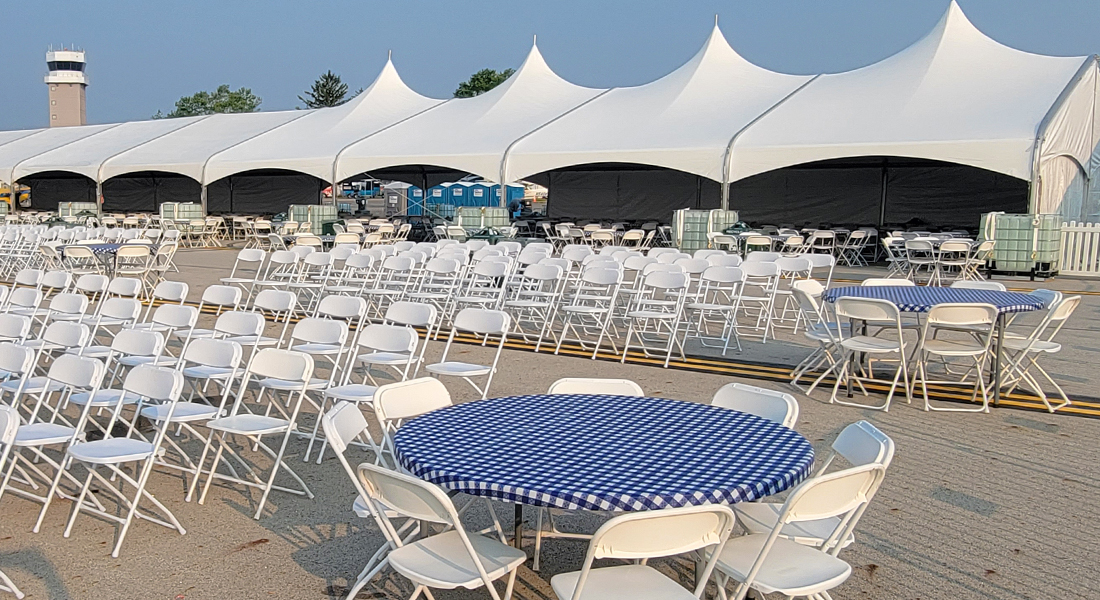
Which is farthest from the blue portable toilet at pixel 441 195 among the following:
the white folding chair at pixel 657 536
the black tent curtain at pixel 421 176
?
the white folding chair at pixel 657 536

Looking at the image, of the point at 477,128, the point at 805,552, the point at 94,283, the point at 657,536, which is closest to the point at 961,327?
the point at 805,552

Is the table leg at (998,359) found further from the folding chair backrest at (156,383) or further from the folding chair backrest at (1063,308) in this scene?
the folding chair backrest at (156,383)

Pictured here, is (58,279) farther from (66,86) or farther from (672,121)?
(66,86)

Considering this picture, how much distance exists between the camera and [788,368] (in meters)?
7.88

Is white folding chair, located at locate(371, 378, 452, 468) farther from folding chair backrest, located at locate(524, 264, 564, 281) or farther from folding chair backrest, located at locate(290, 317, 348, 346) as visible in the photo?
folding chair backrest, located at locate(524, 264, 564, 281)

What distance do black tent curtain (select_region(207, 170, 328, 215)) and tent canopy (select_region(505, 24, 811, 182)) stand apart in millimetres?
12791

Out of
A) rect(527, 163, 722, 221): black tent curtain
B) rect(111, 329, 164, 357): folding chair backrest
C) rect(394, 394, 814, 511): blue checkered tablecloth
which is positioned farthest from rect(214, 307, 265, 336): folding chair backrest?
rect(527, 163, 722, 221): black tent curtain

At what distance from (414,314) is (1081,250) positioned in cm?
1443

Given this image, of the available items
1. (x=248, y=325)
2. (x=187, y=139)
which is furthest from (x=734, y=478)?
(x=187, y=139)

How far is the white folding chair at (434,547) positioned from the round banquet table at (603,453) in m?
0.13

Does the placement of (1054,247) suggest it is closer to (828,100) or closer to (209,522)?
(828,100)

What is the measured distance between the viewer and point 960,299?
673cm

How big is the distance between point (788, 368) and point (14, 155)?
32807mm

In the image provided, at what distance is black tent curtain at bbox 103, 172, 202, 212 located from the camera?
1379 inches
